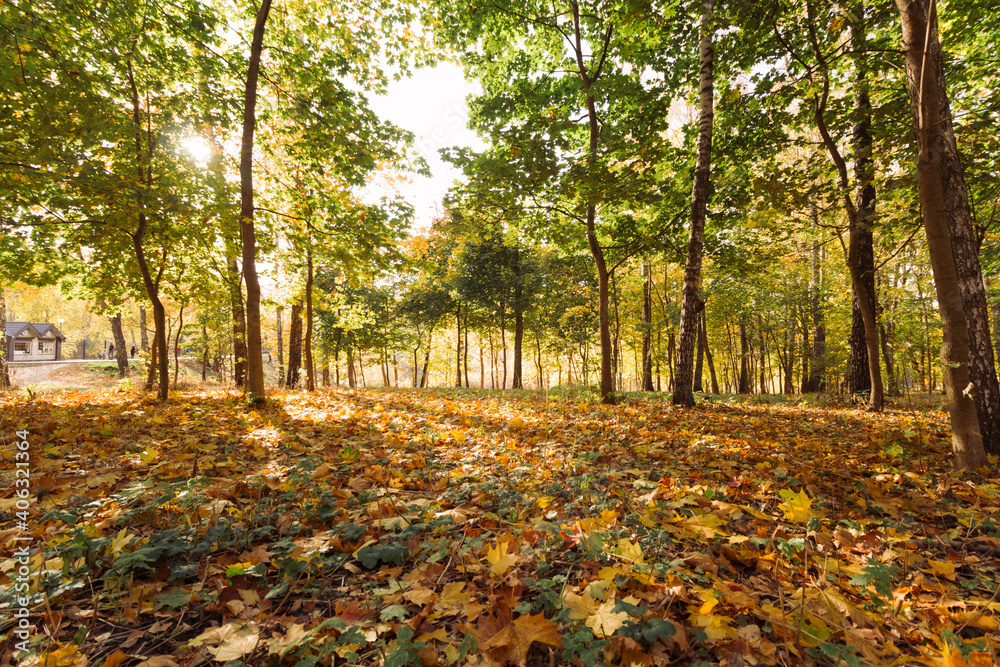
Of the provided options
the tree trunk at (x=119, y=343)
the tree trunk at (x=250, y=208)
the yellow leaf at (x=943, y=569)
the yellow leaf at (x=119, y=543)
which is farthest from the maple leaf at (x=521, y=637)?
the tree trunk at (x=119, y=343)

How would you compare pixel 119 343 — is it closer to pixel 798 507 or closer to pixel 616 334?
pixel 616 334

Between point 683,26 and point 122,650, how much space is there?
11.0 meters

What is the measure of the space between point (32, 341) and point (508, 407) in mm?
68711

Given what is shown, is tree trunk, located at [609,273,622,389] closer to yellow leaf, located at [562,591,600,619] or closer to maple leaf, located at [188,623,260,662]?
yellow leaf, located at [562,591,600,619]

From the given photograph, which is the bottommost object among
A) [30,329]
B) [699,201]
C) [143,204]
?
[143,204]

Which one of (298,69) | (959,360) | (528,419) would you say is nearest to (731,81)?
(959,360)

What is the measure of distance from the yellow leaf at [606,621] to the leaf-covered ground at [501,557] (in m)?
0.01

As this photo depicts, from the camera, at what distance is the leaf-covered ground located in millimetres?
1584

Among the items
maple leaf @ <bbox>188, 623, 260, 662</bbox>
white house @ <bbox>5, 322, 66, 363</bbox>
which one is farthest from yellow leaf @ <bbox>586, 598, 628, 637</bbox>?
white house @ <bbox>5, 322, 66, 363</bbox>

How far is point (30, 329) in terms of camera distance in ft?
149

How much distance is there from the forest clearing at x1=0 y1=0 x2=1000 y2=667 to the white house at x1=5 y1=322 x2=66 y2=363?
49.7 metres

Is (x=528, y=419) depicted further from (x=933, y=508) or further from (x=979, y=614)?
(x=979, y=614)

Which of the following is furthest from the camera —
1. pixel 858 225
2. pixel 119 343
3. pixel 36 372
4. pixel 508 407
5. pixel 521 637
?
pixel 36 372

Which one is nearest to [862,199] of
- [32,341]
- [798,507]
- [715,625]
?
[798,507]
